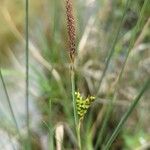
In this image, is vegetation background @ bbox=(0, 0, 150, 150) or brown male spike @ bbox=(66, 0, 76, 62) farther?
vegetation background @ bbox=(0, 0, 150, 150)

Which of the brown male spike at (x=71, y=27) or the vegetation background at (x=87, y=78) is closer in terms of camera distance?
the brown male spike at (x=71, y=27)

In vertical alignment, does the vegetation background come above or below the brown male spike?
above

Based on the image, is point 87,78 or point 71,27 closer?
point 71,27

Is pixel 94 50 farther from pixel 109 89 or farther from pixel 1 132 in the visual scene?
pixel 1 132

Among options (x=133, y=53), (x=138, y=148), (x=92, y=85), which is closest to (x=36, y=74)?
(x=92, y=85)

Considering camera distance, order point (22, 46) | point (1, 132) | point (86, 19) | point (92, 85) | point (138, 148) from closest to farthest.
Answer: point (138, 148)
point (1, 132)
point (92, 85)
point (86, 19)
point (22, 46)

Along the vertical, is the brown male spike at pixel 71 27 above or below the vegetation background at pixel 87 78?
below

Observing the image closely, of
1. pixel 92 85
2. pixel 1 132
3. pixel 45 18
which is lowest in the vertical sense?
pixel 1 132

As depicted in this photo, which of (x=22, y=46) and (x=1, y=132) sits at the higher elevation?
(x=22, y=46)
